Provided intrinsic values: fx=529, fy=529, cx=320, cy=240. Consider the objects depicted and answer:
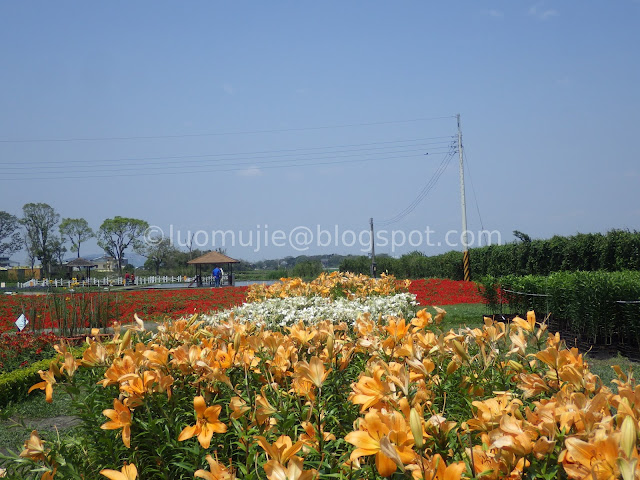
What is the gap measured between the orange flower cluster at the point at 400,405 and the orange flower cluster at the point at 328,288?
5787mm

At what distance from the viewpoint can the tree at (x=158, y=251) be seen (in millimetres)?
51312

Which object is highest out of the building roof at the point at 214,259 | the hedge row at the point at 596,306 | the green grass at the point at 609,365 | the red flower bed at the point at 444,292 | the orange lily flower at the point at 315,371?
Result: the building roof at the point at 214,259

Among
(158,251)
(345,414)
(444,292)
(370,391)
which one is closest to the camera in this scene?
(370,391)

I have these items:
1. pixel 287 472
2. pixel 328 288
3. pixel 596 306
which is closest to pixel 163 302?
pixel 328 288

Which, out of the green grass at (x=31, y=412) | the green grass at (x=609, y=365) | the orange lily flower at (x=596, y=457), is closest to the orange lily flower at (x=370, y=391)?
the orange lily flower at (x=596, y=457)

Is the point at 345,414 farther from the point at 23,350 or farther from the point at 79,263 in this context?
the point at 79,263

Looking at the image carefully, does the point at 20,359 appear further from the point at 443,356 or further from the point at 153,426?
the point at 443,356

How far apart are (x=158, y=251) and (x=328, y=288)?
4642 centimetres

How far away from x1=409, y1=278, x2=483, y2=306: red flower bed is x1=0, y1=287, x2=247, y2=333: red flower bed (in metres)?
5.03

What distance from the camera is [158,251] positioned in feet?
171

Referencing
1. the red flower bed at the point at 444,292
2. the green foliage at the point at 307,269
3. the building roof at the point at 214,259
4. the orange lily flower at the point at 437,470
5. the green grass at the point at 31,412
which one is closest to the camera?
the orange lily flower at the point at 437,470

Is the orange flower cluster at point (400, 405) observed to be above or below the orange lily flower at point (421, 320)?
below

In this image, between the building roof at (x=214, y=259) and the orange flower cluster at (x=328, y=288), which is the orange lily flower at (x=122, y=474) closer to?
the orange flower cluster at (x=328, y=288)

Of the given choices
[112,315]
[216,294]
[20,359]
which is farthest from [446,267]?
[20,359]
